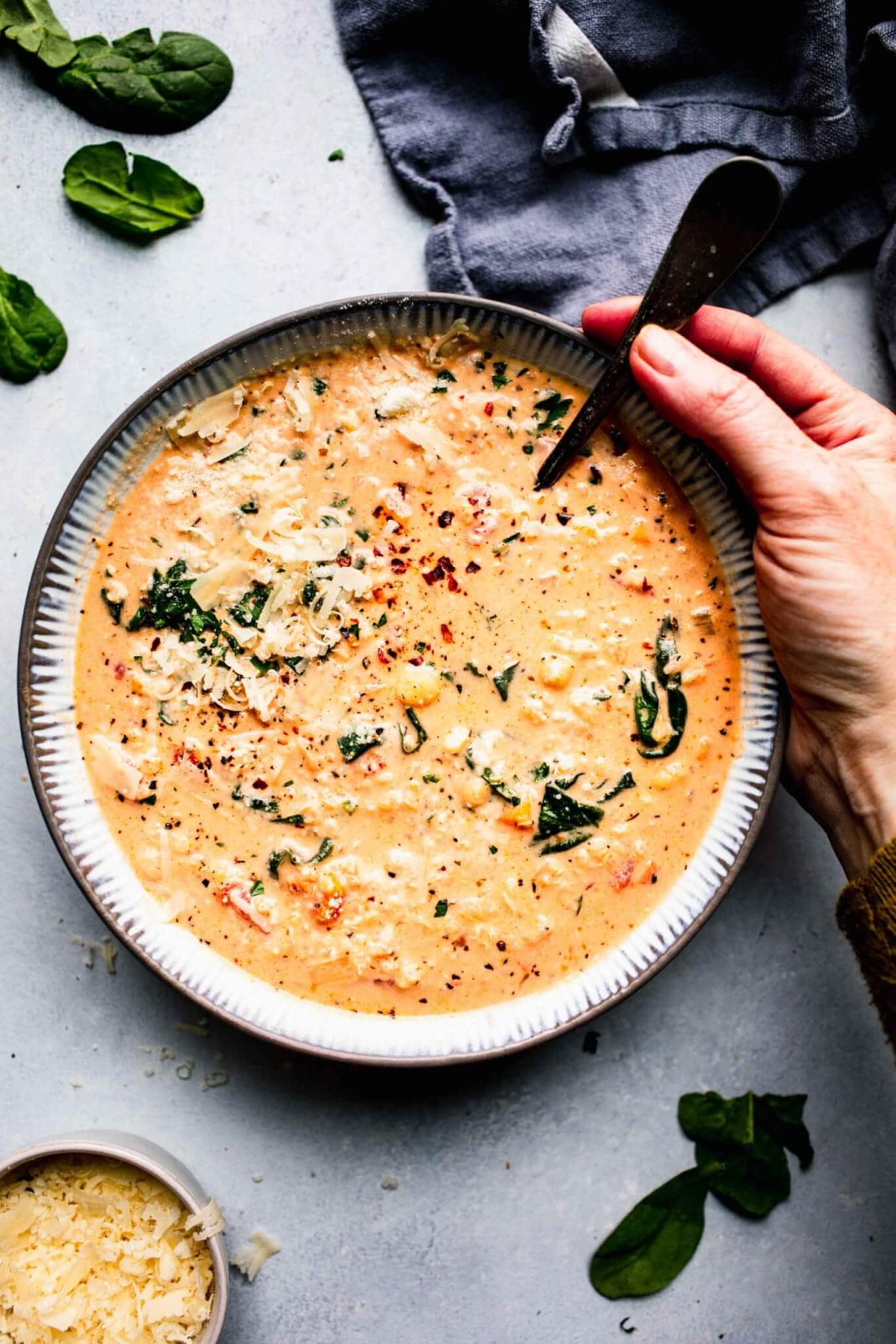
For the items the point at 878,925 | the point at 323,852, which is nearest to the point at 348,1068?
the point at 323,852

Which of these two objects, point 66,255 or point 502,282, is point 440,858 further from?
point 66,255

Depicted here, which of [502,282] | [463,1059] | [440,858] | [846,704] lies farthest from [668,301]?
[463,1059]

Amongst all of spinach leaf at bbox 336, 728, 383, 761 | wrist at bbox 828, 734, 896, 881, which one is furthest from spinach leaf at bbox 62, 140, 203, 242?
wrist at bbox 828, 734, 896, 881

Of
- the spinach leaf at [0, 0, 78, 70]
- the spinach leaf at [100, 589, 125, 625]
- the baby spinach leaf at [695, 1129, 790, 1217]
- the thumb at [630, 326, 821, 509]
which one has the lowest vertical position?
the baby spinach leaf at [695, 1129, 790, 1217]

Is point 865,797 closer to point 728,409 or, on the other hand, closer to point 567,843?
point 567,843

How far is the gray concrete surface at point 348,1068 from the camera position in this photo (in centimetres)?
286

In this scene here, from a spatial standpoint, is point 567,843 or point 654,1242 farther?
point 654,1242

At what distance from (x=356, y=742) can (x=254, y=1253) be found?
1448 mm

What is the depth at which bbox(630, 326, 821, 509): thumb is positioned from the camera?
8.01 ft

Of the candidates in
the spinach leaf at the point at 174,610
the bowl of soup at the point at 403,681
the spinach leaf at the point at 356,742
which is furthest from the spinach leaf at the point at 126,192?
the spinach leaf at the point at 356,742

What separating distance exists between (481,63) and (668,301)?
1.07 meters

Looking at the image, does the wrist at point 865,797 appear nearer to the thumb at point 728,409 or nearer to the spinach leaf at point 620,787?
the spinach leaf at point 620,787

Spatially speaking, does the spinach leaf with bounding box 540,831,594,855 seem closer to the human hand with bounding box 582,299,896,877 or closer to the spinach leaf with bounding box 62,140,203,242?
the human hand with bounding box 582,299,896,877

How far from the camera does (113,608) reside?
2.64 metres
